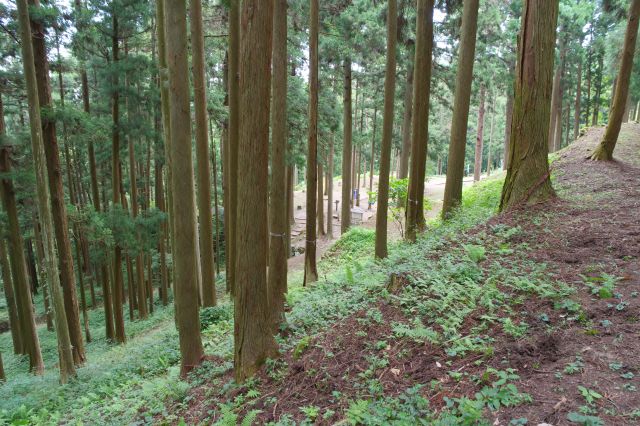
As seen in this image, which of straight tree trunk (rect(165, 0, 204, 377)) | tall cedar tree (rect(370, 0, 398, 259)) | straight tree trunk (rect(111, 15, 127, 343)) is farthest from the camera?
straight tree trunk (rect(111, 15, 127, 343))

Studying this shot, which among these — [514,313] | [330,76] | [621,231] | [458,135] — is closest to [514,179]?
[621,231]

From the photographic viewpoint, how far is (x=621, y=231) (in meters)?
5.56

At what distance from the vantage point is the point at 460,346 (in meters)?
3.81

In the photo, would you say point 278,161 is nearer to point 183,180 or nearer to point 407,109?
point 183,180

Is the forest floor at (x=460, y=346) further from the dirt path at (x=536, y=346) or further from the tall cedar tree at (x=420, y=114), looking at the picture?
the tall cedar tree at (x=420, y=114)

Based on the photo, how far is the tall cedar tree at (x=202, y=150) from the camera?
774cm

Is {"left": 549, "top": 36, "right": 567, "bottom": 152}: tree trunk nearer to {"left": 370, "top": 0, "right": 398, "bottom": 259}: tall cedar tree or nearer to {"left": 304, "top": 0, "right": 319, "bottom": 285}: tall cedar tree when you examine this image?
{"left": 370, "top": 0, "right": 398, "bottom": 259}: tall cedar tree

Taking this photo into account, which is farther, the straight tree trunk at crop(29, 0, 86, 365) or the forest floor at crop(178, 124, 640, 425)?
the straight tree trunk at crop(29, 0, 86, 365)

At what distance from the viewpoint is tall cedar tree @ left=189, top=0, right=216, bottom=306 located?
774 centimetres

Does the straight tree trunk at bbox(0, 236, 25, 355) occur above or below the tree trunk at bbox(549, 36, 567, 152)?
below

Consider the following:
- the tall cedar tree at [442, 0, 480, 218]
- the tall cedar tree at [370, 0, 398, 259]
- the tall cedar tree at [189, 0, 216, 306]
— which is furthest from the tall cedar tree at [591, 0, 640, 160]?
the tall cedar tree at [189, 0, 216, 306]

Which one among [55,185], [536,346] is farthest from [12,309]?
[536,346]

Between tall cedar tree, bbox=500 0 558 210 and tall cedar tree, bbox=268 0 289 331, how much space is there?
421cm

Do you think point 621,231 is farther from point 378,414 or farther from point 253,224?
point 253,224
